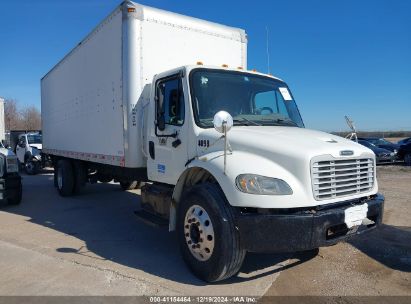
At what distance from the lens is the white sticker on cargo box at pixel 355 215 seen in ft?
13.5

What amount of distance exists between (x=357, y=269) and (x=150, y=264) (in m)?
2.64

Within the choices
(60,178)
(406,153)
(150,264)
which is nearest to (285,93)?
(150,264)

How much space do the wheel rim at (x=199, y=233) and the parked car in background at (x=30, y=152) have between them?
1430 centimetres

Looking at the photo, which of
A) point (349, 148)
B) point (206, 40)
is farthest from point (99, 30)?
point (349, 148)

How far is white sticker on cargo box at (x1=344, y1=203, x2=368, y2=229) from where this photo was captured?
412cm

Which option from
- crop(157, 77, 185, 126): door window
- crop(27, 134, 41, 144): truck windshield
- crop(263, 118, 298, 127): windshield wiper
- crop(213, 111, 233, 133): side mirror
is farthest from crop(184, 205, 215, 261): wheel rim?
crop(27, 134, 41, 144): truck windshield

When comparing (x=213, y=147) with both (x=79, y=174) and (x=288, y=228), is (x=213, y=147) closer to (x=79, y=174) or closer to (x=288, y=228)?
(x=288, y=228)

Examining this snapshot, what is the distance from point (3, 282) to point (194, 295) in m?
2.26

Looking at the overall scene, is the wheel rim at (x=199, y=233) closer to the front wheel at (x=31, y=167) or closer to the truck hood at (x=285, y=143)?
the truck hood at (x=285, y=143)

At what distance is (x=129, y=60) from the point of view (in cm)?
621

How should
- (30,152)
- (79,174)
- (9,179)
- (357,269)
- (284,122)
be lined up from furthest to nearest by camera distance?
(30,152), (79,174), (9,179), (284,122), (357,269)

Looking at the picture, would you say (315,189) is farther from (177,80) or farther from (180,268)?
(177,80)

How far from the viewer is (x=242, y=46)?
7469 mm

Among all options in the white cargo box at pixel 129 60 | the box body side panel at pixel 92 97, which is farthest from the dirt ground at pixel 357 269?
the box body side panel at pixel 92 97
